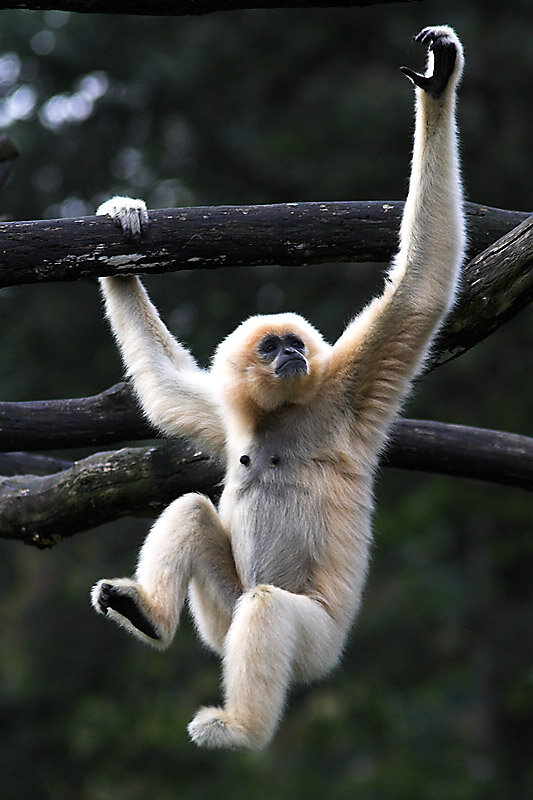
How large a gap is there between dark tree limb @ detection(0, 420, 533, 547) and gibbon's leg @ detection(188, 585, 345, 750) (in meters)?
1.53

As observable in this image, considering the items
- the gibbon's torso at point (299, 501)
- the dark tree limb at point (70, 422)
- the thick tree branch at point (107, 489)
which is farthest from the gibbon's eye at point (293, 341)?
the dark tree limb at point (70, 422)

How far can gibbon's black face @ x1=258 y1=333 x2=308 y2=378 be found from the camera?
5.04m

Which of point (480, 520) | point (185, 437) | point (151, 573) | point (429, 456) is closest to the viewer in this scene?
point (151, 573)

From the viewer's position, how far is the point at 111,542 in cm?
1567

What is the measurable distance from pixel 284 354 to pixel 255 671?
5.10ft

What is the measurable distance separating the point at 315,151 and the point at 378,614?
22.6 feet

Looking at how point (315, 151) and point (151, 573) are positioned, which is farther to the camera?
point (315, 151)

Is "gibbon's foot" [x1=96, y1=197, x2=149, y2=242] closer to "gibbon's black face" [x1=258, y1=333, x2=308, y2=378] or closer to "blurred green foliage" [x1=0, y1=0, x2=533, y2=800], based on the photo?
"gibbon's black face" [x1=258, y1=333, x2=308, y2=378]

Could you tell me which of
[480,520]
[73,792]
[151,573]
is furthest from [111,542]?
[151,573]

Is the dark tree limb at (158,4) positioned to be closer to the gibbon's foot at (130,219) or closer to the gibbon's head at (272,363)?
the gibbon's foot at (130,219)

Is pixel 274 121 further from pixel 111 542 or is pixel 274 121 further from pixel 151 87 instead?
pixel 111 542

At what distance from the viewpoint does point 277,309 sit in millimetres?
14336

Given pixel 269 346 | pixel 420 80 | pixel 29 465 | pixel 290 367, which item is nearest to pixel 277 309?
pixel 29 465

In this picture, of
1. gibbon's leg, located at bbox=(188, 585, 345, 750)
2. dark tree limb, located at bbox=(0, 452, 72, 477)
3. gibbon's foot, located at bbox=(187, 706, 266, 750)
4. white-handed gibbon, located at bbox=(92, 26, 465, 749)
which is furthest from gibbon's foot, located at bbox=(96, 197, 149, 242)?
dark tree limb, located at bbox=(0, 452, 72, 477)
